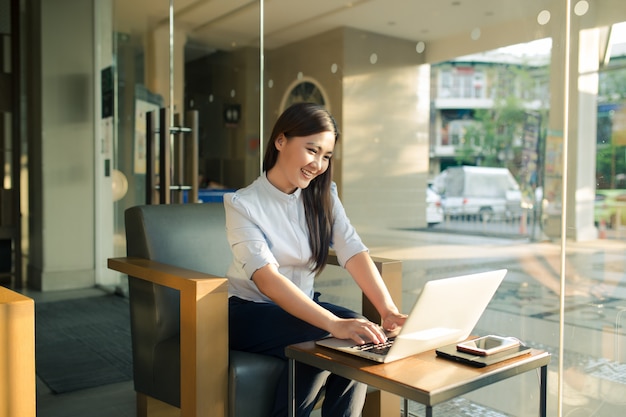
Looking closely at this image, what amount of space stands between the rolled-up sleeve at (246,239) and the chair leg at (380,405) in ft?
2.10

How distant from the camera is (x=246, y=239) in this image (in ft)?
5.72

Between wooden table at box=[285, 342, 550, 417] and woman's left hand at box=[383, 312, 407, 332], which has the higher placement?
woman's left hand at box=[383, 312, 407, 332]

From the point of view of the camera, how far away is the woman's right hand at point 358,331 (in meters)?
1.51

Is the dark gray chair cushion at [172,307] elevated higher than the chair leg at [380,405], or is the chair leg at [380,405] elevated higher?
the dark gray chair cushion at [172,307]

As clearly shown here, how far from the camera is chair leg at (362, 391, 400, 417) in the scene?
2074 mm

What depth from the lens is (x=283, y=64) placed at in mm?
3062

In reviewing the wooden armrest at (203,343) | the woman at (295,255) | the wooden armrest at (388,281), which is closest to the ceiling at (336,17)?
the woman at (295,255)

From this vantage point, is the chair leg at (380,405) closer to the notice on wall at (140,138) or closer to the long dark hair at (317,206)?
the long dark hair at (317,206)

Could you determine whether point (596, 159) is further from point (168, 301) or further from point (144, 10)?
point (144, 10)

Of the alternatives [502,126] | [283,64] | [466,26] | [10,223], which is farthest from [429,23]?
[10,223]

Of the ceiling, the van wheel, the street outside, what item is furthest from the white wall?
the van wheel

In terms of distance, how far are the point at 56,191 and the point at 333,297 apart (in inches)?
123

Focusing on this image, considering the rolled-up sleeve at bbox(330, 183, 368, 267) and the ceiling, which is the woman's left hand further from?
the ceiling

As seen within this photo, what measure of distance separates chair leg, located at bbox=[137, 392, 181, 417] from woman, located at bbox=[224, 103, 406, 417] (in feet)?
1.77
